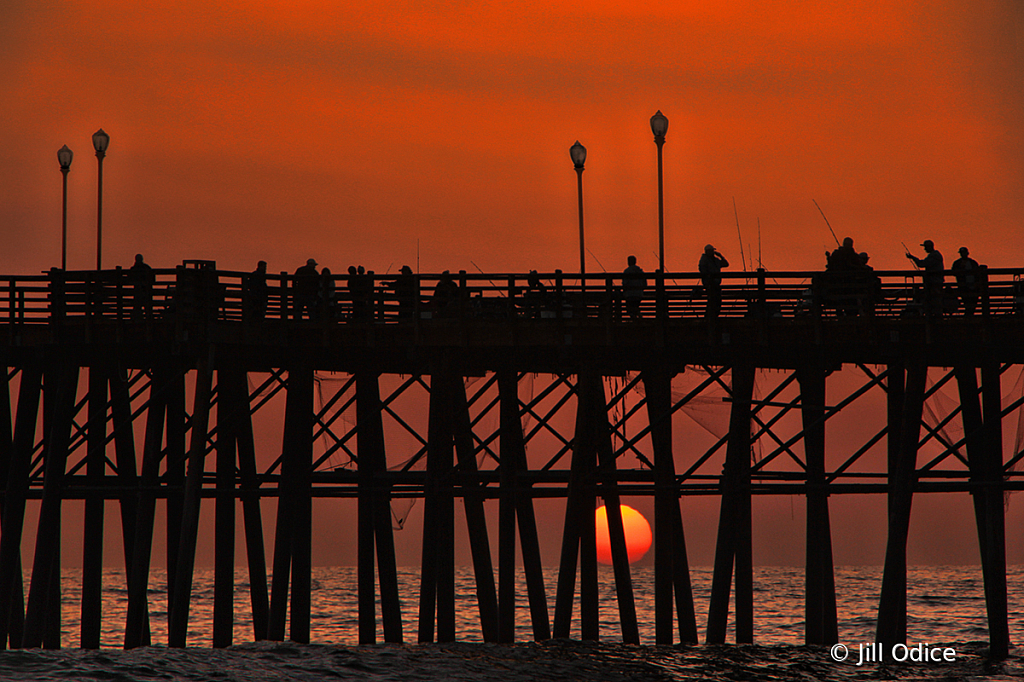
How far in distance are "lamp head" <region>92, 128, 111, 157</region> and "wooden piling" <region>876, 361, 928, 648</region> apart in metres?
17.6

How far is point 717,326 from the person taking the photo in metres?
24.6

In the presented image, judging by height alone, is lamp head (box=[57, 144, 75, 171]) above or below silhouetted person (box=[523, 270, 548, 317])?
above

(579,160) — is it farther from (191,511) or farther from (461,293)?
(191,511)

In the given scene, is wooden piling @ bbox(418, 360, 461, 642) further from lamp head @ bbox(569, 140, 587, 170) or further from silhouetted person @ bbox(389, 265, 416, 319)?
lamp head @ bbox(569, 140, 587, 170)

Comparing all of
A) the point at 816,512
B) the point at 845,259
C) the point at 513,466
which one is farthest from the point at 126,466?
the point at 845,259

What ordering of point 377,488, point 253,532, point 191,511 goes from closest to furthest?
point 191,511, point 377,488, point 253,532

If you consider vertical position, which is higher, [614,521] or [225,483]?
[225,483]

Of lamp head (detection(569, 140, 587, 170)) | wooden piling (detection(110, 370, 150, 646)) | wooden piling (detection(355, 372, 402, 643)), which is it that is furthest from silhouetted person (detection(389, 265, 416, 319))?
wooden piling (detection(110, 370, 150, 646))

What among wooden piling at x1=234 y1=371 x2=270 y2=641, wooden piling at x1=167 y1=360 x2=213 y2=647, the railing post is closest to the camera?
the railing post

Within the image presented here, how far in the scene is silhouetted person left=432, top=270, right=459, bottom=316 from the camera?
82.9ft

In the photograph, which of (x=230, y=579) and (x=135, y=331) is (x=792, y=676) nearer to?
(x=230, y=579)

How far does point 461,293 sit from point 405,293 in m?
1.28

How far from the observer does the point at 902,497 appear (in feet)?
81.5

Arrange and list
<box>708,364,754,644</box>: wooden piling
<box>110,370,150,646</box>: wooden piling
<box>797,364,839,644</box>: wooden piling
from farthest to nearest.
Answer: <box>110,370,150,646</box>: wooden piling
<box>797,364,839,644</box>: wooden piling
<box>708,364,754,644</box>: wooden piling
